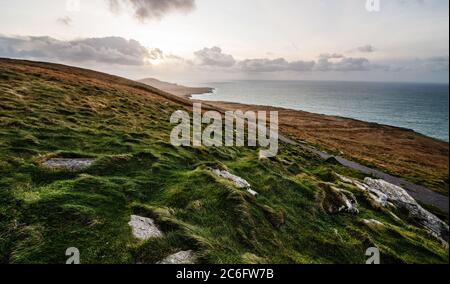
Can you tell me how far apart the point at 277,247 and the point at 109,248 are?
857cm

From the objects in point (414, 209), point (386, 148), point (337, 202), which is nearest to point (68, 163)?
point (337, 202)

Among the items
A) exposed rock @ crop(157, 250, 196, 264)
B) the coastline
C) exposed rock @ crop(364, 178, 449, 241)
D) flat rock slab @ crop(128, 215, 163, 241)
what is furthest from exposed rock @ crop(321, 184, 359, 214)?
the coastline

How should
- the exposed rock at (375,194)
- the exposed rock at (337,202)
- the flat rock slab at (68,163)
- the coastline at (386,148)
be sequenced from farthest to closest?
the coastline at (386,148), the exposed rock at (375,194), the exposed rock at (337,202), the flat rock slab at (68,163)

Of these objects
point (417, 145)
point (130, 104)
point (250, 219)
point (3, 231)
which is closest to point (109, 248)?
point (3, 231)

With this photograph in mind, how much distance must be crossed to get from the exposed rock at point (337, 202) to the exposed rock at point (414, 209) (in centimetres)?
889

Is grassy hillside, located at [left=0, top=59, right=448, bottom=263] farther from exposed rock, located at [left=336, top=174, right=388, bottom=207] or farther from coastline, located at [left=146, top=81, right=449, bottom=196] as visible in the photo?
coastline, located at [left=146, top=81, right=449, bottom=196]

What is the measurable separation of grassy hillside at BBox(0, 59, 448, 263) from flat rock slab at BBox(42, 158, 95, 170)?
24.7 inches

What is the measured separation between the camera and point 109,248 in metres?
11.0

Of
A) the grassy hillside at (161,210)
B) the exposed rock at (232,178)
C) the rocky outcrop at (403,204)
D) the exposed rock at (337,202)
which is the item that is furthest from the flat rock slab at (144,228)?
the rocky outcrop at (403,204)

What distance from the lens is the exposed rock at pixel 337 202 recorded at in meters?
21.5

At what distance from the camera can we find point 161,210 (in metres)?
14.5

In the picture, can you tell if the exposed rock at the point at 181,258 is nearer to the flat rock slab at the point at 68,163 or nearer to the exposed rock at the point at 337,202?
the flat rock slab at the point at 68,163

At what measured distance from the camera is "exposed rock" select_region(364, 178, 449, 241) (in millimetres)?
26344
